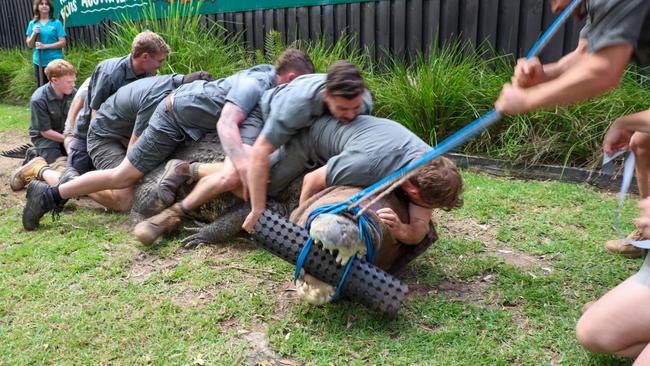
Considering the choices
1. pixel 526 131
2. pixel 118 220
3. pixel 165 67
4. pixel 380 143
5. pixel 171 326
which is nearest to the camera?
pixel 171 326

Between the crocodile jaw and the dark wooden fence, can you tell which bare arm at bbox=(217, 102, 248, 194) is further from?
the dark wooden fence

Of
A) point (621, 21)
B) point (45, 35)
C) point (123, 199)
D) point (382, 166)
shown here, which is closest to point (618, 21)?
point (621, 21)

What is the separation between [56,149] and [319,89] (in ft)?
12.3

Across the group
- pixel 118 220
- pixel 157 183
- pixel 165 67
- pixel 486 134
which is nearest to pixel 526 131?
pixel 486 134

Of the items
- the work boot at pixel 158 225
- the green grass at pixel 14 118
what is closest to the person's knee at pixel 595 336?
the work boot at pixel 158 225

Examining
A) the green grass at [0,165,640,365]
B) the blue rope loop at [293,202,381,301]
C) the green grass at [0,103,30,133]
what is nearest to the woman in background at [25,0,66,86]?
the green grass at [0,103,30,133]

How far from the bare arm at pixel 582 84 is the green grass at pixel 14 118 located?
757 centimetres

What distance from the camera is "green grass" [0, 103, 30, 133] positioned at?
816 centimetres

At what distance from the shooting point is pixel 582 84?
2.04 m

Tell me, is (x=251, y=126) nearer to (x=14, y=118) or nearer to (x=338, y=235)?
(x=338, y=235)

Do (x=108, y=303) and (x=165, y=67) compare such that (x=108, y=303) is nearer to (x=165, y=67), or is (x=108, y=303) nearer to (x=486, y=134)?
(x=486, y=134)

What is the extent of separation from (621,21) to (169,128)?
9.88 feet

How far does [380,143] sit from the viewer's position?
2.92m

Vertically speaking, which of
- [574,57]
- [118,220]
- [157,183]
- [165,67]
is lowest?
[118,220]
